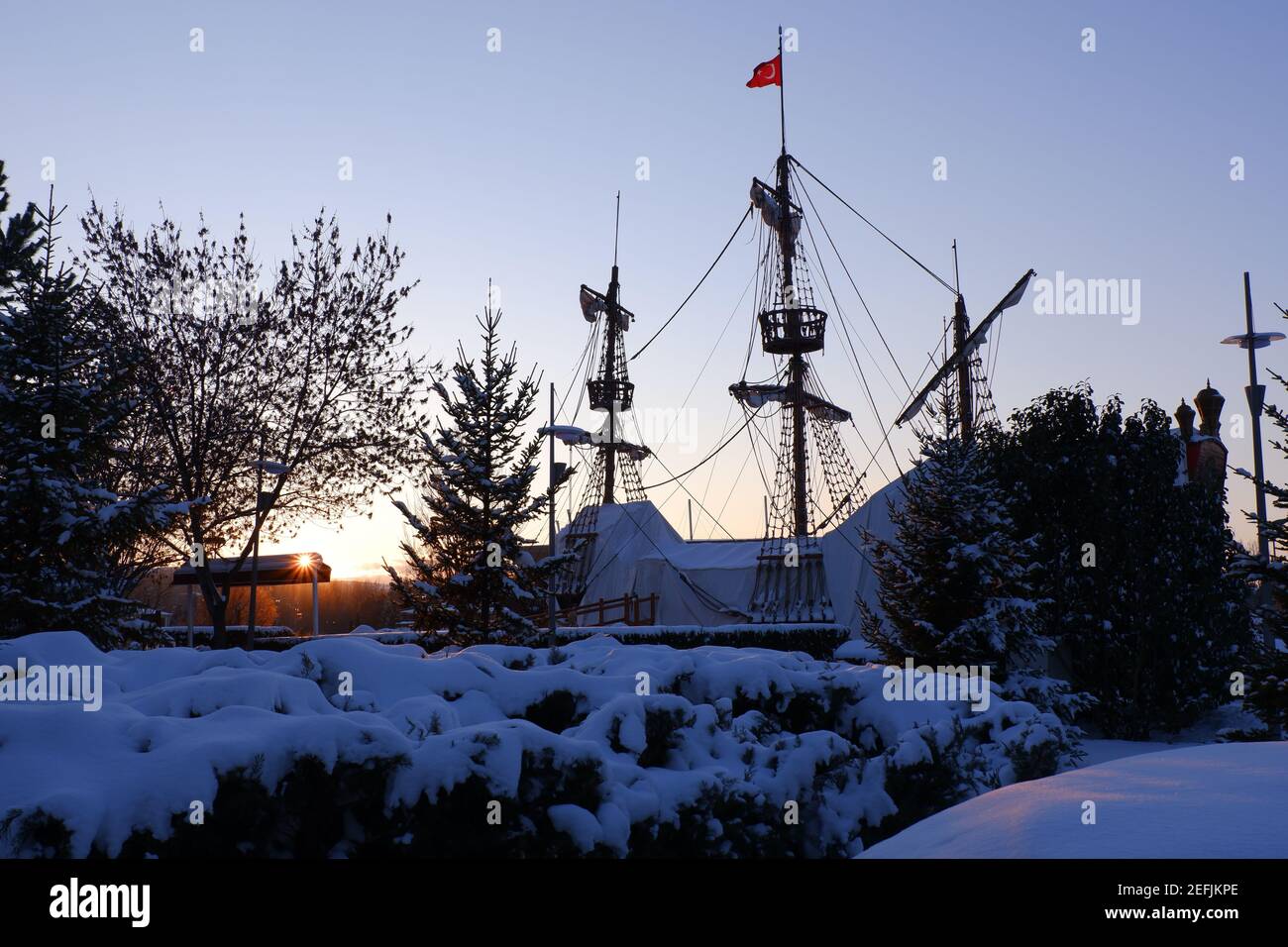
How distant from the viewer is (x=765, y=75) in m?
37.5

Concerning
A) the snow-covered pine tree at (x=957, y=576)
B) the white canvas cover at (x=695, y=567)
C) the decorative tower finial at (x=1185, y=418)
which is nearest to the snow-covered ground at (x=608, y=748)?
the snow-covered pine tree at (x=957, y=576)

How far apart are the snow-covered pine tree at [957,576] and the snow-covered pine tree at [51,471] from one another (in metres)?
11.1

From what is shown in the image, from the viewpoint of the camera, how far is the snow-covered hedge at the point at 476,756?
476 centimetres

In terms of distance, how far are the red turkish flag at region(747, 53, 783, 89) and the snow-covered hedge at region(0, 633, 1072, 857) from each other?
105ft

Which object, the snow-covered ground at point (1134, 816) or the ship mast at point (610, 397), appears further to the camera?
the ship mast at point (610, 397)

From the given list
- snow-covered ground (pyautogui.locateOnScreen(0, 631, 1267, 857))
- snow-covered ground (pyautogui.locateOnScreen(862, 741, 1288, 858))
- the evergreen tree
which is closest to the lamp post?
the evergreen tree

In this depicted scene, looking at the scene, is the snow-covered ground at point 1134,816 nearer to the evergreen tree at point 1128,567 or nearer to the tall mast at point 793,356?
the evergreen tree at point 1128,567

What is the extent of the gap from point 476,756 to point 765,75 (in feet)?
119

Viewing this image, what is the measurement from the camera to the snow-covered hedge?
4.76 meters

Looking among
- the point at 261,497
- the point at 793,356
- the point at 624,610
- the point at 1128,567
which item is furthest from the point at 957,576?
the point at 793,356

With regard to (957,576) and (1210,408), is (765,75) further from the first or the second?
(957,576)
